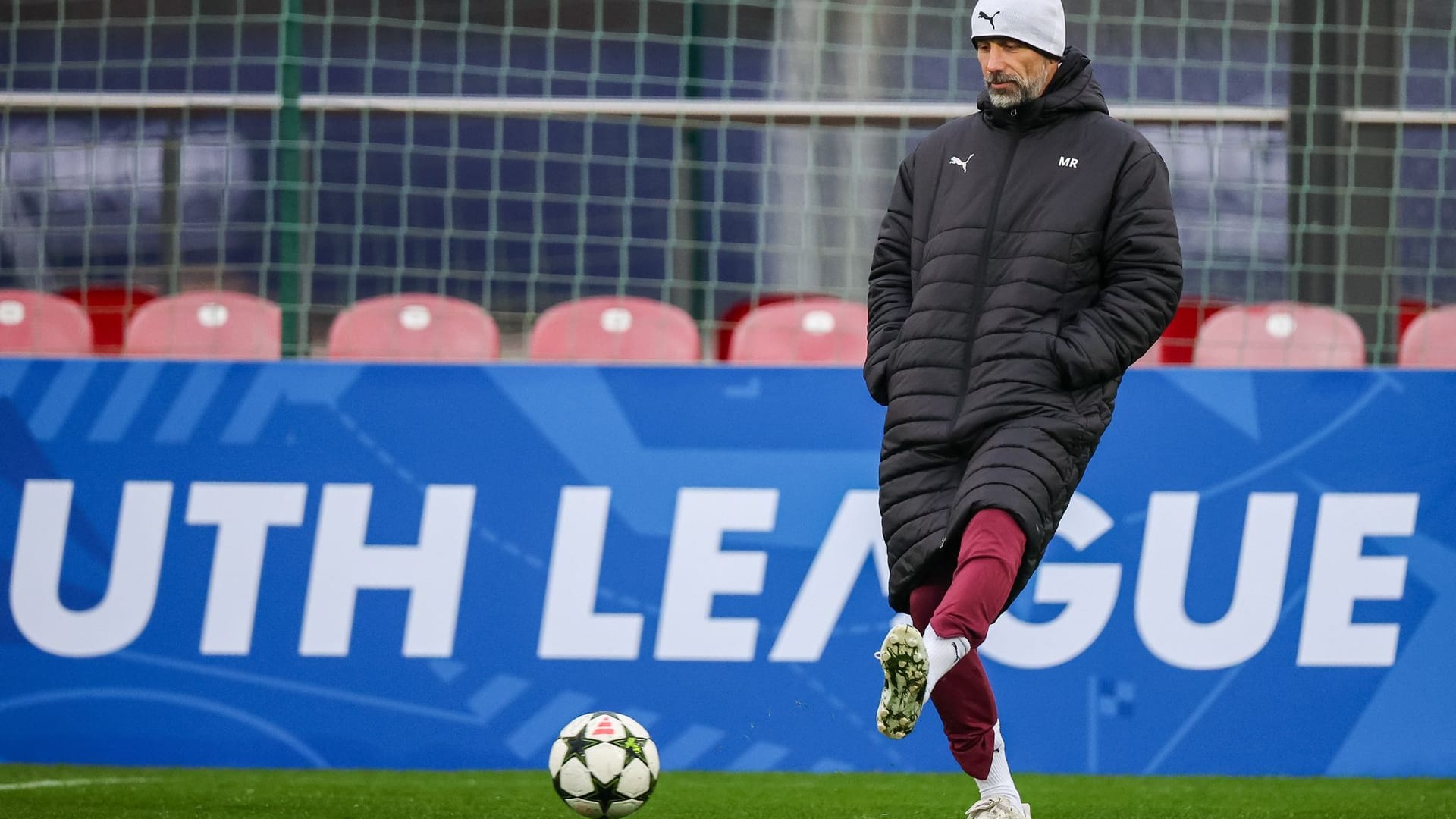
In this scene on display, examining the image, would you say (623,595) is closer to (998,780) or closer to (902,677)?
(998,780)

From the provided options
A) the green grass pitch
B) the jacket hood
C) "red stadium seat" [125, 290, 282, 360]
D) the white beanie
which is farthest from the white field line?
the white beanie

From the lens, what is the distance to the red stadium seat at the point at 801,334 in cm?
604

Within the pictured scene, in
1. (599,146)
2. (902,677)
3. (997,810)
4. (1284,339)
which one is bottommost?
(997,810)

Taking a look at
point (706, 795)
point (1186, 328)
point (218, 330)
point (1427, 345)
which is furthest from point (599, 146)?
point (1427, 345)

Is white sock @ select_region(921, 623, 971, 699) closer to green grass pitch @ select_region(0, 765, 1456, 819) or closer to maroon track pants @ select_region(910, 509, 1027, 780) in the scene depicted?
maroon track pants @ select_region(910, 509, 1027, 780)

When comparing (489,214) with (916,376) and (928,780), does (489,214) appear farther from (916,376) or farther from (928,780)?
(916,376)

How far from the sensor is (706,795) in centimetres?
505

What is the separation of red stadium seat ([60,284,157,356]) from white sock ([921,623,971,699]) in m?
3.50

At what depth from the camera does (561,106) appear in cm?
601

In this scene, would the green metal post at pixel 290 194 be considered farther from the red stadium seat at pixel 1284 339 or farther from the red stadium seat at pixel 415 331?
the red stadium seat at pixel 1284 339

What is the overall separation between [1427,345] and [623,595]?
267 centimetres

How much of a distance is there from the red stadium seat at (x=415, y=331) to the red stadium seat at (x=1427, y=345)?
2.88 metres

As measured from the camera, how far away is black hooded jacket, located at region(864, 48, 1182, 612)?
3.58 meters

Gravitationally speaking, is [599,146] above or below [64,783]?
above
